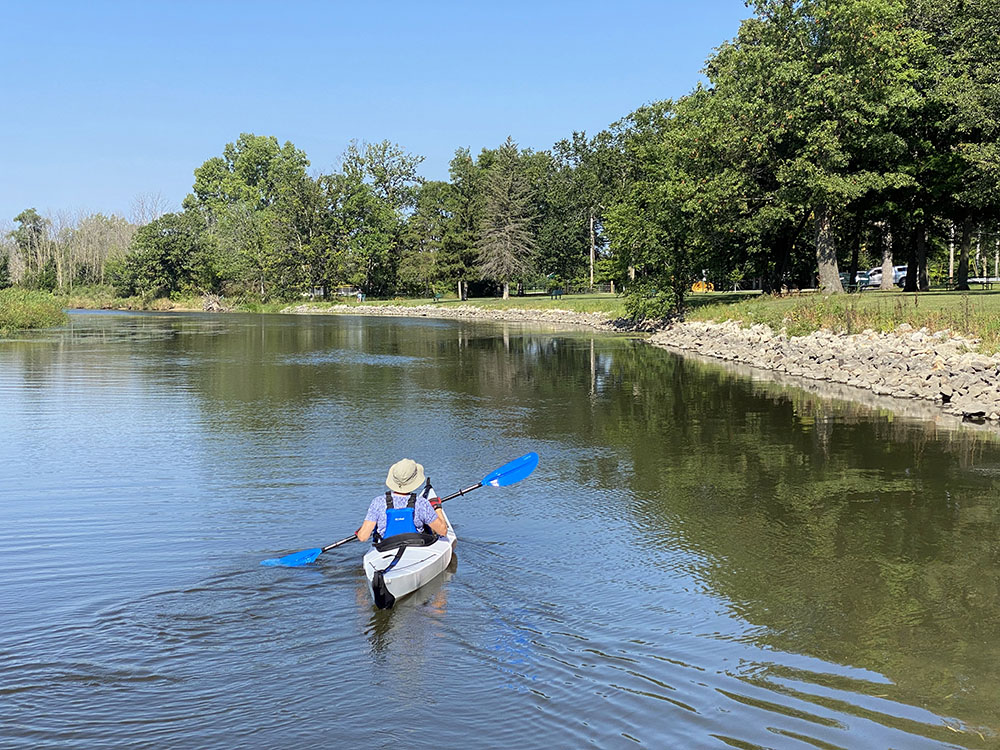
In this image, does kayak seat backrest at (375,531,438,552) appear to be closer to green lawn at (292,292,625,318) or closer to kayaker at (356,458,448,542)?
kayaker at (356,458,448,542)

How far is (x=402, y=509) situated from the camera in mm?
10719

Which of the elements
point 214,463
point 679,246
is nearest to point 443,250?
point 679,246

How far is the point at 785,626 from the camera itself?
31.1 ft

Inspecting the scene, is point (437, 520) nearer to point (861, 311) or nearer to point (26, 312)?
point (861, 311)

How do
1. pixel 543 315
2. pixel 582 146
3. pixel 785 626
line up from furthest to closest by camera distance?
1. pixel 582 146
2. pixel 543 315
3. pixel 785 626

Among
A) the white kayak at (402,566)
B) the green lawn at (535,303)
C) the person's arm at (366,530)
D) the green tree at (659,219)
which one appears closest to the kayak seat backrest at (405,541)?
the white kayak at (402,566)

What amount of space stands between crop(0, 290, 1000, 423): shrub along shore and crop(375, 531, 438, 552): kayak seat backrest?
1696 cm

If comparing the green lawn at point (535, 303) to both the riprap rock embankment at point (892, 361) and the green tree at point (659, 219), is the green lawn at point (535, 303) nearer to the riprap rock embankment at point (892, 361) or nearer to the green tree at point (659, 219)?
the green tree at point (659, 219)

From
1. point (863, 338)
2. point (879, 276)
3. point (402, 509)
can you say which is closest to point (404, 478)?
point (402, 509)

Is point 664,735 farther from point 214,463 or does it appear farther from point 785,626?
point 214,463

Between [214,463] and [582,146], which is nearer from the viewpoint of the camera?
[214,463]

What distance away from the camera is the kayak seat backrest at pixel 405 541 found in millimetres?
10430

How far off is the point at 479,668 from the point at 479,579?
2.48 metres

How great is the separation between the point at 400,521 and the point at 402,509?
0.45 ft
